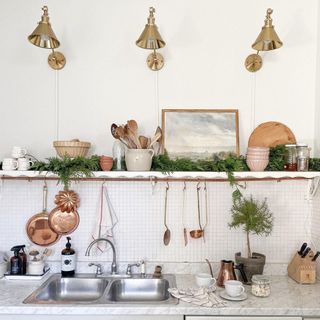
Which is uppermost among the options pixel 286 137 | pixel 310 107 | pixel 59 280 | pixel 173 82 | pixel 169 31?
pixel 169 31

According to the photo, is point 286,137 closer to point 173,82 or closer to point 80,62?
point 173,82

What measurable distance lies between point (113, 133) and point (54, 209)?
1.99ft

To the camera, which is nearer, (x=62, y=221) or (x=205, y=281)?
(x=205, y=281)

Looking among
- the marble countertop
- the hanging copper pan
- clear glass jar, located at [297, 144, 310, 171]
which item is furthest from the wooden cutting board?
the hanging copper pan

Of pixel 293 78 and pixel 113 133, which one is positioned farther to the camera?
pixel 293 78

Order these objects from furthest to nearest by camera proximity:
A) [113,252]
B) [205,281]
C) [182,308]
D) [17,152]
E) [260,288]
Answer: [113,252], [17,152], [205,281], [260,288], [182,308]

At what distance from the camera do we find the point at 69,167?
1889 millimetres

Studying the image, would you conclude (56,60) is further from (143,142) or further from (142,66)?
(143,142)

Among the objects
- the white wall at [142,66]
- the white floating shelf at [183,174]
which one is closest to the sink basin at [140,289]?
the white floating shelf at [183,174]

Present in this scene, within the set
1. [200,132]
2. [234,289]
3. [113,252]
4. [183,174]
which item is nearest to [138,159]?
[183,174]

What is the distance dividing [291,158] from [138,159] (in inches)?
34.7

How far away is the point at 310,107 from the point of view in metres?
2.18

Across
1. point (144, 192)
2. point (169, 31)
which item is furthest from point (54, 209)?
point (169, 31)

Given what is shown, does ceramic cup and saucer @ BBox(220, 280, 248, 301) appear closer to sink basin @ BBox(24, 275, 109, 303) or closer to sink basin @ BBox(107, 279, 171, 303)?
sink basin @ BBox(107, 279, 171, 303)
